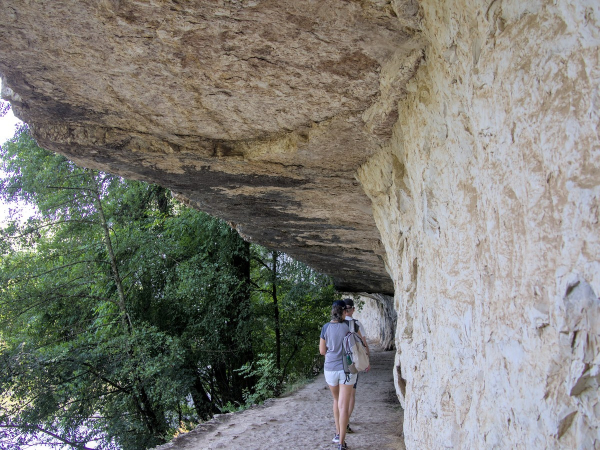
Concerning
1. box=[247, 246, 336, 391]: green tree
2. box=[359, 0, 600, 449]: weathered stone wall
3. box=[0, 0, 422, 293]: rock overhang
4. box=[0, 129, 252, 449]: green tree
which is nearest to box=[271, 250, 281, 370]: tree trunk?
box=[247, 246, 336, 391]: green tree

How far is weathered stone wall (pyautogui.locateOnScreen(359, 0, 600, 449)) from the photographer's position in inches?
53.3

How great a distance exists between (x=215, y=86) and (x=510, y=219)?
2.06 m

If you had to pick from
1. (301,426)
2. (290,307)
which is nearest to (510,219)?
(301,426)

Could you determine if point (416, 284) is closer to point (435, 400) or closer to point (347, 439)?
point (435, 400)

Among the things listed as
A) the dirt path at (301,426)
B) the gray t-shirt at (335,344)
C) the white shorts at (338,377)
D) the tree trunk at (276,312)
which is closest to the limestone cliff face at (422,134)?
the white shorts at (338,377)

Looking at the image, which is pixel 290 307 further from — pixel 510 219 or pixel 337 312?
pixel 510 219

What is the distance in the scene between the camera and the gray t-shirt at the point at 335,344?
4379mm

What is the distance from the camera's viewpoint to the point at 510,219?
1.74 meters

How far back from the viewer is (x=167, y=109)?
350cm

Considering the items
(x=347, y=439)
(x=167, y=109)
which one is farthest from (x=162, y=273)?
(x=167, y=109)

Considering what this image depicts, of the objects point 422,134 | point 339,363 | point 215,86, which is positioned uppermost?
point 215,86

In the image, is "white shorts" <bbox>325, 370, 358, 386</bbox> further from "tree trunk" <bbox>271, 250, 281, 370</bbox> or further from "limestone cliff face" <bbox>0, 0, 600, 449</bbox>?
"tree trunk" <bbox>271, 250, 281, 370</bbox>

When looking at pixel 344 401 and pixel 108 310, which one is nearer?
pixel 344 401

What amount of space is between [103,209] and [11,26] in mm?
8513
